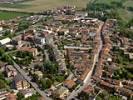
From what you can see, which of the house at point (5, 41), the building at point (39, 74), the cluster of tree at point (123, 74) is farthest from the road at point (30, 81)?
the house at point (5, 41)

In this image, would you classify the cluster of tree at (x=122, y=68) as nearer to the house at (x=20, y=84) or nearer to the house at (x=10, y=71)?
the house at (x=20, y=84)

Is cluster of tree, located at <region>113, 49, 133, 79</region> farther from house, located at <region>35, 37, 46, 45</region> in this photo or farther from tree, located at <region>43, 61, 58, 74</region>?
house, located at <region>35, 37, 46, 45</region>

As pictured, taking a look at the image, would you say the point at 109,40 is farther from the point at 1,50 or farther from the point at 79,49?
the point at 1,50

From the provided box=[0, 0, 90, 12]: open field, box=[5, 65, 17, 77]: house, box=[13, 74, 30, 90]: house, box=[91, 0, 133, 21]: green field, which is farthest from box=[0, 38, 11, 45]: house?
box=[91, 0, 133, 21]: green field

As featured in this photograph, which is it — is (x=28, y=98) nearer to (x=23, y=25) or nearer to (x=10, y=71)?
(x=10, y=71)

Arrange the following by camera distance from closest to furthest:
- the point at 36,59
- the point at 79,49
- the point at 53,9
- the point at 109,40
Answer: the point at 36,59 → the point at 79,49 → the point at 109,40 → the point at 53,9

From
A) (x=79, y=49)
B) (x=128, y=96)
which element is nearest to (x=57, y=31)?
(x=79, y=49)
